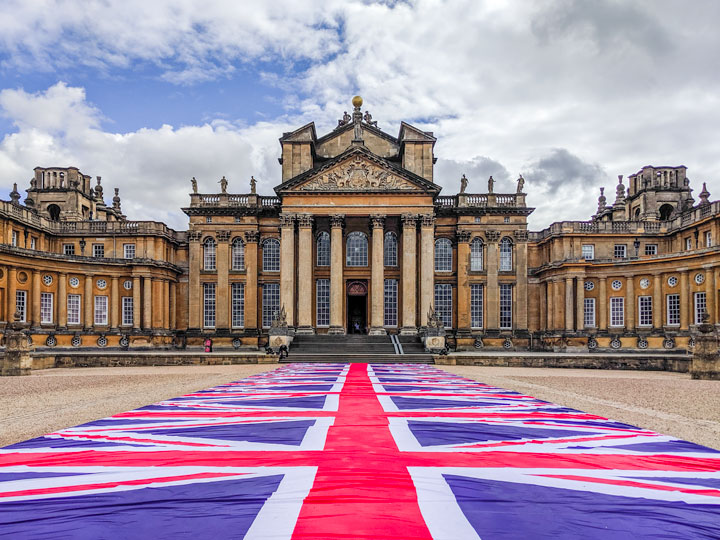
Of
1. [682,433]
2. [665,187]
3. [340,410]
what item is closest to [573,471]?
[682,433]

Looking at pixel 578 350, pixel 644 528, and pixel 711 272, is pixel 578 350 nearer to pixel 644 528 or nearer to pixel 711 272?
pixel 711 272

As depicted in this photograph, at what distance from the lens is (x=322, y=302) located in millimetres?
41062

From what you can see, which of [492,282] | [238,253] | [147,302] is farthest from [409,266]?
[147,302]

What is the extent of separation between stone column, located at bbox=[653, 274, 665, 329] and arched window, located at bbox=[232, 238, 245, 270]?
95.8ft

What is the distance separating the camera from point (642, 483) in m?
5.50

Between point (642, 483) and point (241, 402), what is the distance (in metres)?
8.09

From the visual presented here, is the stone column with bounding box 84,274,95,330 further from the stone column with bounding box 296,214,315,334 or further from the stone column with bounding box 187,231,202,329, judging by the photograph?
the stone column with bounding box 296,214,315,334

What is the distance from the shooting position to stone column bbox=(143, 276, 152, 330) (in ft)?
136

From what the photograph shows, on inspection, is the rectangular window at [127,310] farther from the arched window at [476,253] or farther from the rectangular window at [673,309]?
the rectangular window at [673,309]

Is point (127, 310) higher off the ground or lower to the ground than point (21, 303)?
lower

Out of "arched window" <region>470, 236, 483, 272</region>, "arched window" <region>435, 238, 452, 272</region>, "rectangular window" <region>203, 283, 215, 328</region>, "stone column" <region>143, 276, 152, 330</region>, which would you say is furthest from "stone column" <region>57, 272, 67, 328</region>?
"arched window" <region>470, 236, 483, 272</region>

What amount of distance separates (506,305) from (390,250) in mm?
9579

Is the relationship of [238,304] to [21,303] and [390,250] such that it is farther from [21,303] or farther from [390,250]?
[21,303]

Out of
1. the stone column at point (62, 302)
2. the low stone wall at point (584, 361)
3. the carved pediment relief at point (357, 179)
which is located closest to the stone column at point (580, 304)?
the low stone wall at point (584, 361)
